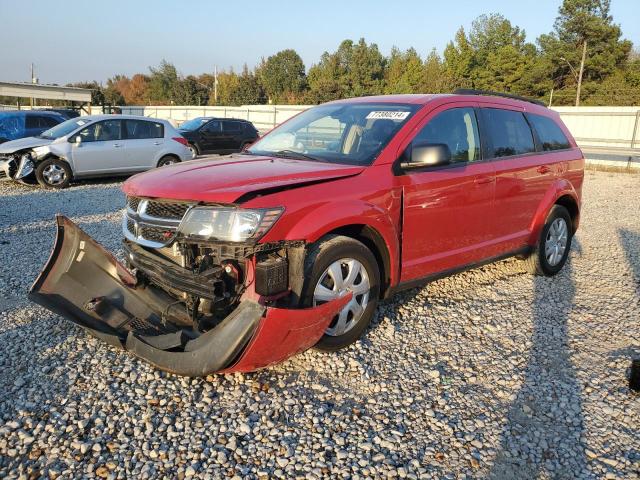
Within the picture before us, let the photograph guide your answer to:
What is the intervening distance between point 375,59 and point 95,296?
219 ft

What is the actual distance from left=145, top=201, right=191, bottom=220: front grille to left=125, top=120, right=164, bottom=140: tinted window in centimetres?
975

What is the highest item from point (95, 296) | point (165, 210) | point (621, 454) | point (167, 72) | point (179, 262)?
point (167, 72)

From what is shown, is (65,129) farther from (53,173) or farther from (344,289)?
(344,289)

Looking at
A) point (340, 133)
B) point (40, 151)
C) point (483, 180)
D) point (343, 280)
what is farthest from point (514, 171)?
point (40, 151)

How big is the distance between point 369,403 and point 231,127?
16859 millimetres

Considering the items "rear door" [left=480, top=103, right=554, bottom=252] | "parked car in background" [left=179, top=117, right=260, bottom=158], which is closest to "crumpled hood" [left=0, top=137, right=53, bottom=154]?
"parked car in background" [left=179, top=117, right=260, bottom=158]

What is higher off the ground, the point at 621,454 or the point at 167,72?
the point at 167,72

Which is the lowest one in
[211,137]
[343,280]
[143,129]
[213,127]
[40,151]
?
[343,280]

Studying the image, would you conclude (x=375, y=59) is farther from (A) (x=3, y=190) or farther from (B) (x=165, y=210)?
(B) (x=165, y=210)

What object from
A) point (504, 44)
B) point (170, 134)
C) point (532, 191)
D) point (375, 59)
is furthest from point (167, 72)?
point (532, 191)

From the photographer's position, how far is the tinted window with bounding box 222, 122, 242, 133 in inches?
738

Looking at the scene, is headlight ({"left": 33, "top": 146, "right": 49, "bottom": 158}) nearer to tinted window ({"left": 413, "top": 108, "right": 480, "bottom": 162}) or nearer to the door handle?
tinted window ({"left": 413, "top": 108, "right": 480, "bottom": 162})

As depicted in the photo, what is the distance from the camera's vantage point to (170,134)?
43.3 feet

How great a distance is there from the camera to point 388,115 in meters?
4.34
